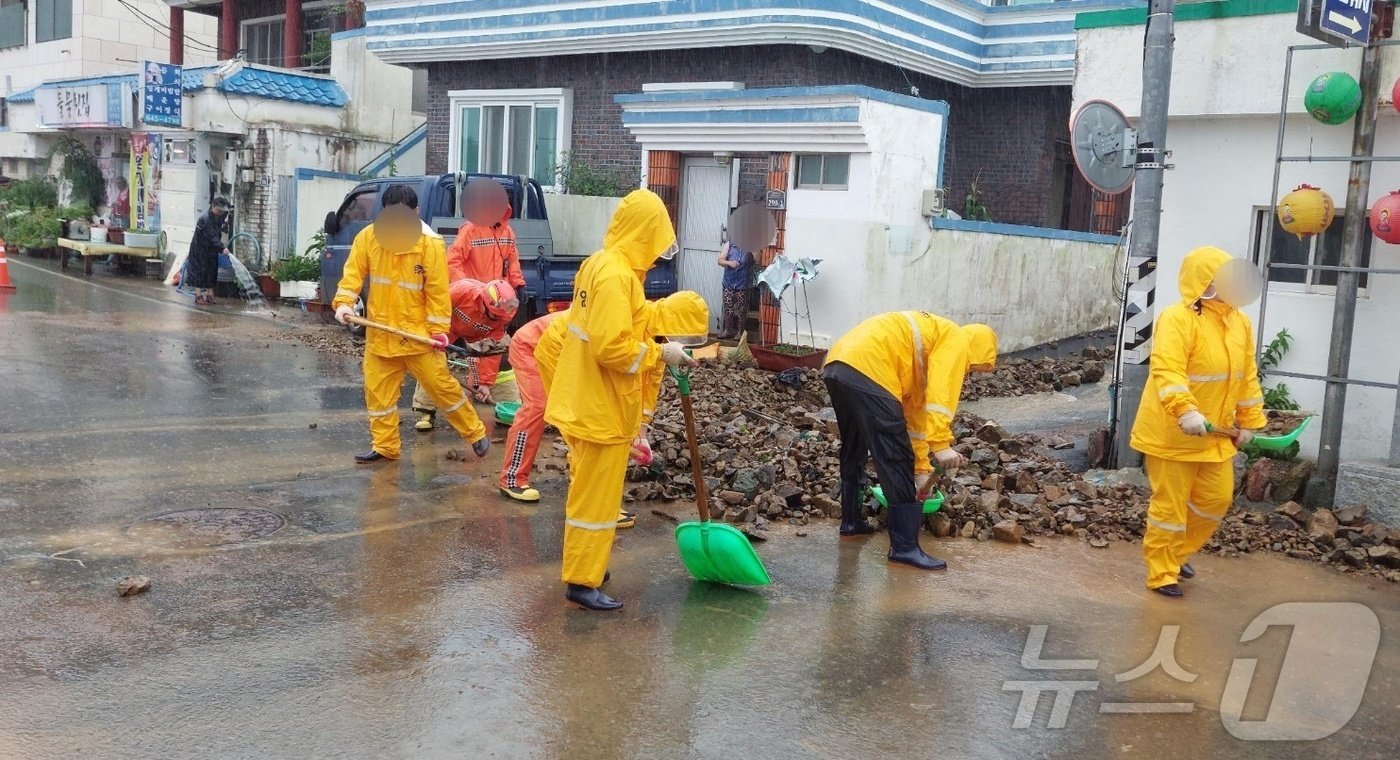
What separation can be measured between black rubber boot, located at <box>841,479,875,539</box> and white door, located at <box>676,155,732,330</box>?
7.56 metres

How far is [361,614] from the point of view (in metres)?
4.93

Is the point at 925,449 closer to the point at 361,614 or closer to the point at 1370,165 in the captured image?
the point at 361,614

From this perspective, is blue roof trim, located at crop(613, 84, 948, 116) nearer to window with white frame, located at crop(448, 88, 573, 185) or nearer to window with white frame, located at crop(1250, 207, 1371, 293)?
window with white frame, located at crop(448, 88, 573, 185)

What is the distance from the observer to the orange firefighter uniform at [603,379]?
482cm

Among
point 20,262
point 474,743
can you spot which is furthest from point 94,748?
point 20,262

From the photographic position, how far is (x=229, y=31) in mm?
23688

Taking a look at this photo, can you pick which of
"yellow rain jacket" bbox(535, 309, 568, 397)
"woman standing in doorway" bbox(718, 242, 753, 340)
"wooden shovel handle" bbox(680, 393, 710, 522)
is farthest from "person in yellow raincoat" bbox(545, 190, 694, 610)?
"woman standing in doorway" bbox(718, 242, 753, 340)

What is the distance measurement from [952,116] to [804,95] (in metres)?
5.73

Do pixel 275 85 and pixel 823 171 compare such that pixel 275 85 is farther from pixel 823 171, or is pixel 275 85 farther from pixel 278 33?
pixel 823 171

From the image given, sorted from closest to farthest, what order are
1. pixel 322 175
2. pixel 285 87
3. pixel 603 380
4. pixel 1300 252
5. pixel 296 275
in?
pixel 603 380
pixel 1300 252
pixel 296 275
pixel 322 175
pixel 285 87

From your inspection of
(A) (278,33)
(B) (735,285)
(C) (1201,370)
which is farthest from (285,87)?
(C) (1201,370)

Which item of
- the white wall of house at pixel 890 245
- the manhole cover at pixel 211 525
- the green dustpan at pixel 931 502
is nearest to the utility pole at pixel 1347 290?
the green dustpan at pixel 931 502

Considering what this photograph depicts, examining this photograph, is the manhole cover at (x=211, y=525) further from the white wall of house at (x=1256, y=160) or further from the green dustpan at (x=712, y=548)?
the white wall of house at (x=1256, y=160)

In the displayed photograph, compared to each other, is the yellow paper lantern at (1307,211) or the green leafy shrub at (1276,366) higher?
the yellow paper lantern at (1307,211)
